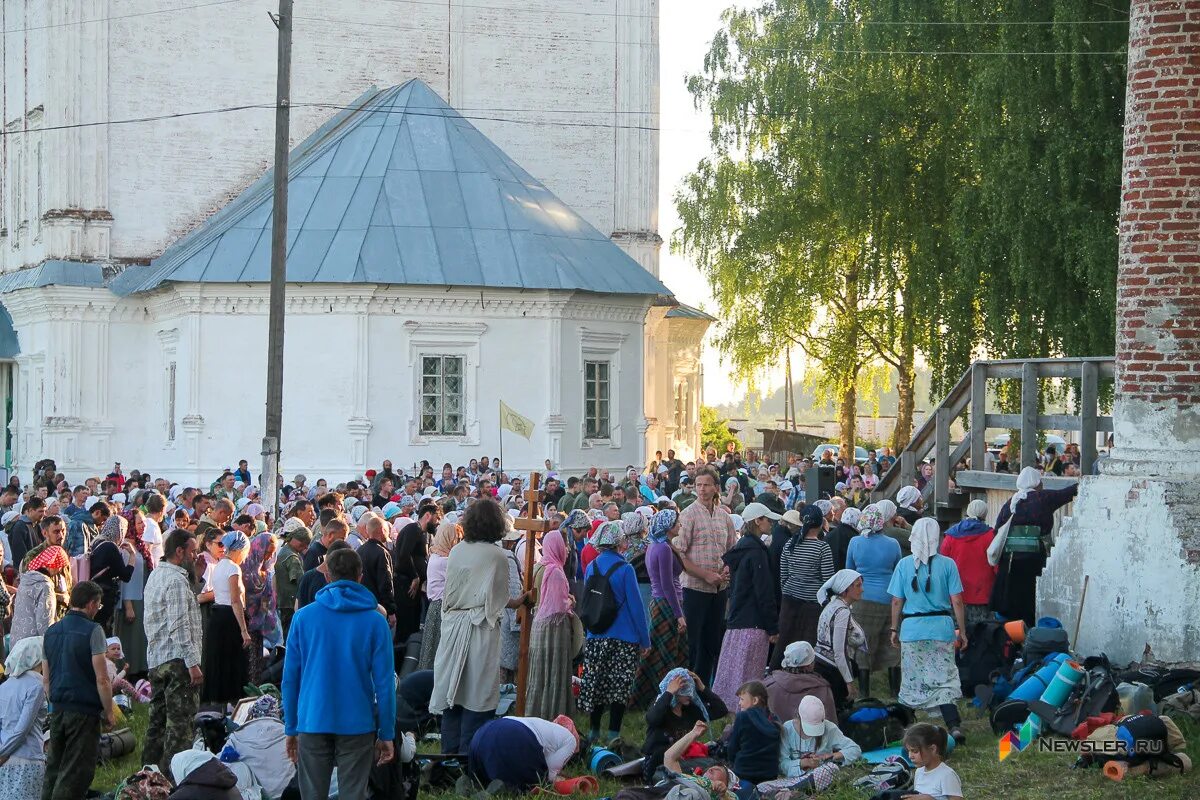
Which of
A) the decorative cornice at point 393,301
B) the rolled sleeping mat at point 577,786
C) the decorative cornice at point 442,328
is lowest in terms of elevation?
the rolled sleeping mat at point 577,786

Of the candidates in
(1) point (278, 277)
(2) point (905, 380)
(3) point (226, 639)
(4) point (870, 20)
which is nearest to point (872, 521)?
(3) point (226, 639)

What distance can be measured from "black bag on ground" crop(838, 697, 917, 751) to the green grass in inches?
20.4

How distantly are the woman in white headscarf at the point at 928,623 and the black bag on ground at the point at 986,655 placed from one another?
1006mm

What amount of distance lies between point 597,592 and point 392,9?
87.5 ft

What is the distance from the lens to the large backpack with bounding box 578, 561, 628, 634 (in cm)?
1129

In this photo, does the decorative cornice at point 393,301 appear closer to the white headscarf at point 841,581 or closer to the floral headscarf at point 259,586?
the floral headscarf at point 259,586

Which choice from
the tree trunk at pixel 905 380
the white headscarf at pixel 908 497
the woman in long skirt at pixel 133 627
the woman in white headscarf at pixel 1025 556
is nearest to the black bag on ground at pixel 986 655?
the woman in white headscarf at pixel 1025 556

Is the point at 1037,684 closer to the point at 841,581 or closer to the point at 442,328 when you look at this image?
the point at 841,581

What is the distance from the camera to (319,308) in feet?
92.9

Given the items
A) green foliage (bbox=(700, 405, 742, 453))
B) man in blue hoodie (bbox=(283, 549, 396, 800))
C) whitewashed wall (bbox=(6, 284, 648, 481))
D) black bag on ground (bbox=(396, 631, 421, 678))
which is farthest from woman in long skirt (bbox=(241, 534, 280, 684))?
green foliage (bbox=(700, 405, 742, 453))

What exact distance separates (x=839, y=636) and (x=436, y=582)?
3.15 m

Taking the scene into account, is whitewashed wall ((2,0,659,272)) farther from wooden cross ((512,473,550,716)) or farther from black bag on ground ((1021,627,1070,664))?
black bag on ground ((1021,627,1070,664))

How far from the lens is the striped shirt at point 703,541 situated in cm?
1268

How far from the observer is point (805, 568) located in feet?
40.6
